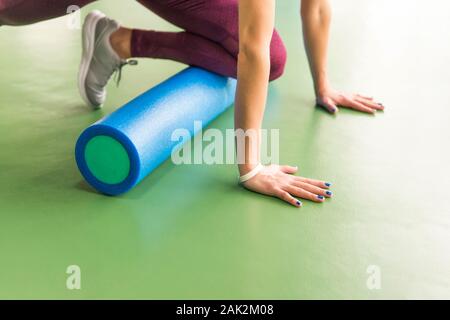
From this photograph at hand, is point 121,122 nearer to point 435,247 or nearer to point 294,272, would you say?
point 294,272

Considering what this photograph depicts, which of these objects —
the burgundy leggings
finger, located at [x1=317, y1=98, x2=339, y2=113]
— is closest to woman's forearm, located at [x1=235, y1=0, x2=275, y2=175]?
the burgundy leggings

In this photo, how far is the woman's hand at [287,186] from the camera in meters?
1.63

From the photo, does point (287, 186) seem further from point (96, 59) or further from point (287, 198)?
point (96, 59)

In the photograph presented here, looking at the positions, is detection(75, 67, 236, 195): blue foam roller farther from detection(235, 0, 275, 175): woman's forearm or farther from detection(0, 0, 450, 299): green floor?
detection(235, 0, 275, 175): woman's forearm

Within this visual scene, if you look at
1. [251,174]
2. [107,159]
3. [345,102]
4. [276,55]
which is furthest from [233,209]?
[345,102]

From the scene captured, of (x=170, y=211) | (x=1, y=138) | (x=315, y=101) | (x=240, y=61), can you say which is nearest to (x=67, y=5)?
(x=1, y=138)

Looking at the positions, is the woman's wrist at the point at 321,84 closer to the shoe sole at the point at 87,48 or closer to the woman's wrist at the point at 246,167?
the woman's wrist at the point at 246,167

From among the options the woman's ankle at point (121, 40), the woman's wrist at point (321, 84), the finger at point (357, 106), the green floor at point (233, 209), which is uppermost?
the woman's ankle at point (121, 40)

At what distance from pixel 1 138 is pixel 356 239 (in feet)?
3.97

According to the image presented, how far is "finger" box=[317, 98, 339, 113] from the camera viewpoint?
2.17 m

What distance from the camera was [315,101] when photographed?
7.45 feet

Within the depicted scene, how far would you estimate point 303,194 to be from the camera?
1.64 metres

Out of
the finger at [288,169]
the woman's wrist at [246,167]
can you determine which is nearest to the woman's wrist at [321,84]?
the finger at [288,169]

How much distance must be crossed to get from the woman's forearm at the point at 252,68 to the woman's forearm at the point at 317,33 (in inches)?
21.1
